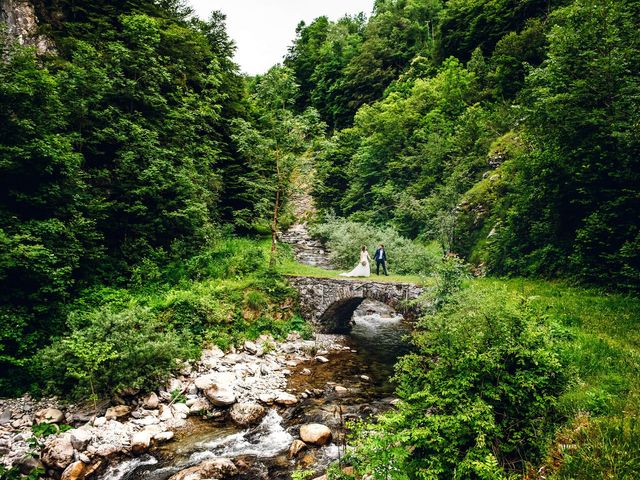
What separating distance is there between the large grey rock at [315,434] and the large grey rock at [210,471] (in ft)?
6.26

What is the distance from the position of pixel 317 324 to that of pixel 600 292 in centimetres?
1180

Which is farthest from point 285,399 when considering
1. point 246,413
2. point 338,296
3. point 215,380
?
point 338,296

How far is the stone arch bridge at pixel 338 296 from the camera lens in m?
15.2

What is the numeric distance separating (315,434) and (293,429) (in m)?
0.90

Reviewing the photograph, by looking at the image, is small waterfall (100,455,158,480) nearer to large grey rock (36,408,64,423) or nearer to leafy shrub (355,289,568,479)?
large grey rock (36,408,64,423)

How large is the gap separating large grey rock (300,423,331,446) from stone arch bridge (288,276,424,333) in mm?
7481

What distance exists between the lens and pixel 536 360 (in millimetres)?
5113

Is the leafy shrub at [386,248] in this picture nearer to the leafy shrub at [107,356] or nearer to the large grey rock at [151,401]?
the leafy shrub at [107,356]

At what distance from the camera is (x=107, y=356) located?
939 centimetres

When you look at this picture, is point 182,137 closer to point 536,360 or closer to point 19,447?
point 19,447

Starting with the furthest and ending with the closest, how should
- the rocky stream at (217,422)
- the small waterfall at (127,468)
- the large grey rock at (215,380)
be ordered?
the large grey rock at (215,380) < the rocky stream at (217,422) < the small waterfall at (127,468)

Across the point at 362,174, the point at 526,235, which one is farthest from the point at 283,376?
the point at 362,174

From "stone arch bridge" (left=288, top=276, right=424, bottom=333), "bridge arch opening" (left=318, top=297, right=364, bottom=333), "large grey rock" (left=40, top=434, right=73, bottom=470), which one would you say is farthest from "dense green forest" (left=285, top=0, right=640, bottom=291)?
"large grey rock" (left=40, top=434, right=73, bottom=470)

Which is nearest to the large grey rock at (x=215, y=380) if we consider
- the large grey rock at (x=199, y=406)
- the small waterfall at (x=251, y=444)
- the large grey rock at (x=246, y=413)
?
the large grey rock at (x=199, y=406)
